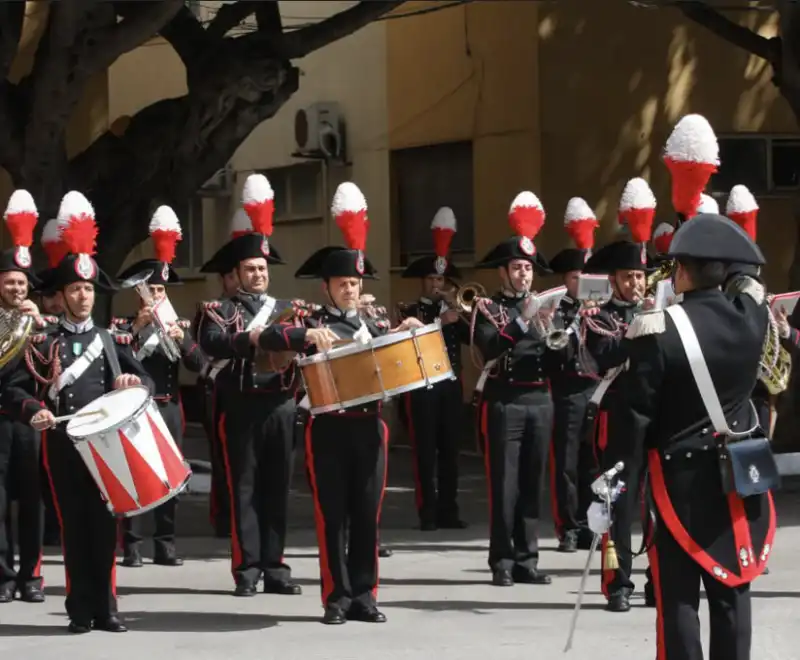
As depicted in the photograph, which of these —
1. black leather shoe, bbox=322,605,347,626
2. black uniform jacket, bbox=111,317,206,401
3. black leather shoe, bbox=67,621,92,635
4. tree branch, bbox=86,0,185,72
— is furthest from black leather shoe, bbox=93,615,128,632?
tree branch, bbox=86,0,185,72

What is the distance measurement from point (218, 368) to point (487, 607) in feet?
7.53

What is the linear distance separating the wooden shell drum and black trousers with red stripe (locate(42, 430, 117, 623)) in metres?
1.28

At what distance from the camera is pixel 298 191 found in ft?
79.2

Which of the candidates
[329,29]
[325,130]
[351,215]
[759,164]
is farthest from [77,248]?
[325,130]

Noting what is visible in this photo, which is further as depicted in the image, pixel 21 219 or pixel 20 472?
pixel 21 219

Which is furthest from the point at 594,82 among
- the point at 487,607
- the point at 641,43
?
the point at 487,607

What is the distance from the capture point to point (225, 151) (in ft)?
56.2

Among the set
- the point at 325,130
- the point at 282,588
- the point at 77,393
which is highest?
the point at 325,130

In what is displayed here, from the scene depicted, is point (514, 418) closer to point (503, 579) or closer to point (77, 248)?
point (503, 579)

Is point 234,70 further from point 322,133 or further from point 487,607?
point 487,607

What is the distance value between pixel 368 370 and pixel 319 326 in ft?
2.48

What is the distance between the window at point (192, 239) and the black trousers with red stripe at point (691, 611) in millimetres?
19562

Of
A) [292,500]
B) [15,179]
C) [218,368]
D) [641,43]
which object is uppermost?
[641,43]

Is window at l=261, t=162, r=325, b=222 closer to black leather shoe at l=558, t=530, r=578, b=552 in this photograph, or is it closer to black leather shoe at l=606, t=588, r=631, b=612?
black leather shoe at l=558, t=530, r=578, b=552
